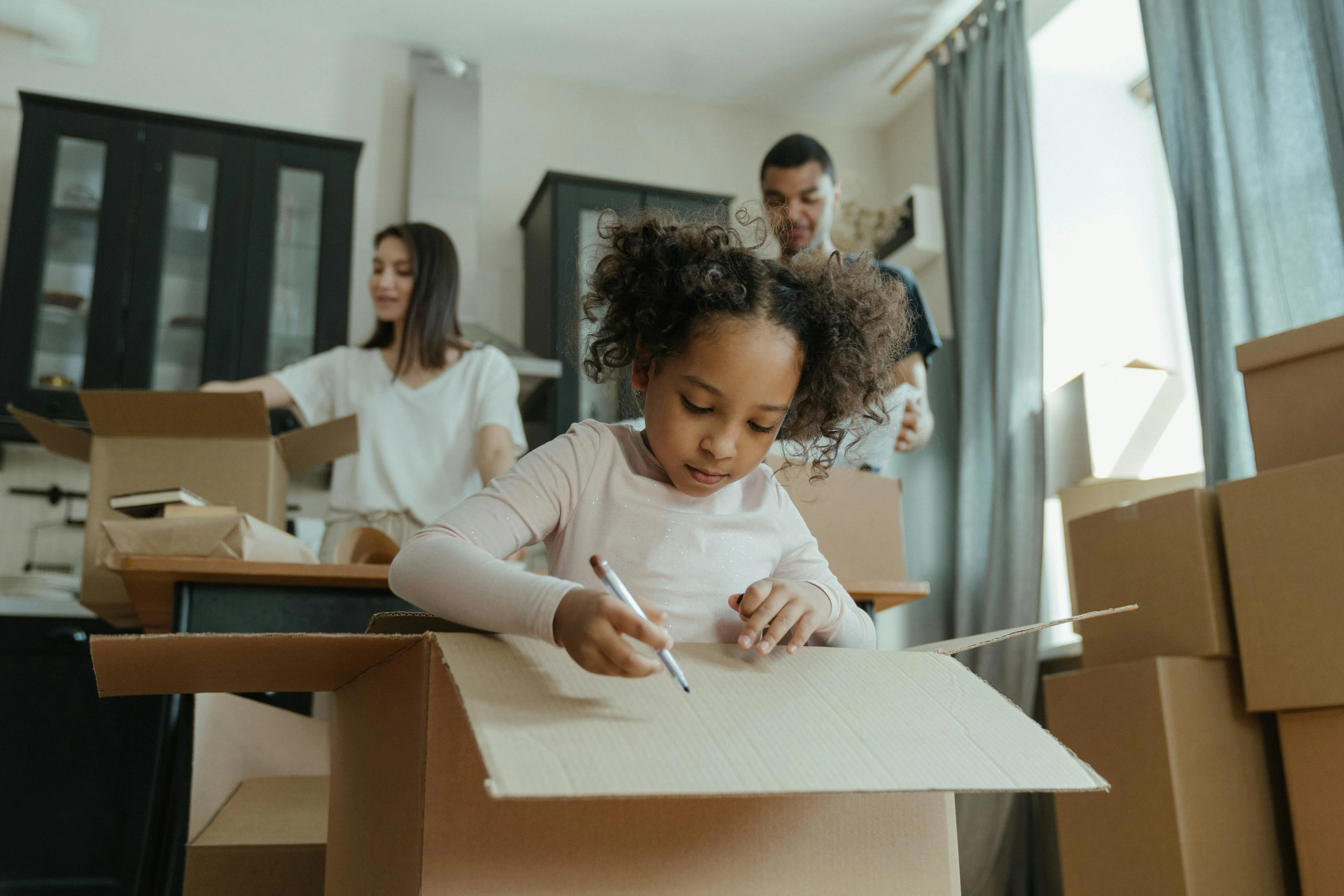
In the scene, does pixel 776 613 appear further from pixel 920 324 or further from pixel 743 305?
pixel 920 324

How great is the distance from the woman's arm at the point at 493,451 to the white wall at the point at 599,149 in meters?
1.44

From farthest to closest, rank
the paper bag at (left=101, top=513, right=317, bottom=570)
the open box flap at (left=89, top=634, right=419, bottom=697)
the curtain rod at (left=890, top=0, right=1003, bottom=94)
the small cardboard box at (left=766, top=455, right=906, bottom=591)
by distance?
1. the curtain rod at (left=890, top=0, right=1003, bottom=94)
2. the small cardboard box at (left=766, top=455, right=906, bottom=591)
3. the paper bag at (left=101, top=513, right=317, bottom=570)
4. the open box flap at (left=89, top=634, right=419, bottom=697)

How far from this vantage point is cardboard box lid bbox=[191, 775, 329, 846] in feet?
3.70

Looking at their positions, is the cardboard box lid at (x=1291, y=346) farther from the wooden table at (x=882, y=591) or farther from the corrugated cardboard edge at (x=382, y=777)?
the corrugated cardboard edge at (x=382, y=777)

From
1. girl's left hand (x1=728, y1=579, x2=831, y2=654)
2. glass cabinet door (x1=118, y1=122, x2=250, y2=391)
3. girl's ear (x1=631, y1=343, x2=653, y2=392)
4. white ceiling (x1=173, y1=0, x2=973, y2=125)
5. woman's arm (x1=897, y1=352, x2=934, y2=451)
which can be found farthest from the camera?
white ceiling (x1=173, y1=0, x2=973, y2=125)

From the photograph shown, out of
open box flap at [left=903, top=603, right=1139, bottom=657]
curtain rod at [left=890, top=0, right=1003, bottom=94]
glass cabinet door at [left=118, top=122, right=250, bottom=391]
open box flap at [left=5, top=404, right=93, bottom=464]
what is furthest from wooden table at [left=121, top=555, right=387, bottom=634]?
curtain rod at [left=890, top=0, right=1003, bottom=94]

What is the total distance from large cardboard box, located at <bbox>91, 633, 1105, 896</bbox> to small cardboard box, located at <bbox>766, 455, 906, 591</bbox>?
2.84 feet

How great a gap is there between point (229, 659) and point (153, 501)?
Answer: 840 millimetres

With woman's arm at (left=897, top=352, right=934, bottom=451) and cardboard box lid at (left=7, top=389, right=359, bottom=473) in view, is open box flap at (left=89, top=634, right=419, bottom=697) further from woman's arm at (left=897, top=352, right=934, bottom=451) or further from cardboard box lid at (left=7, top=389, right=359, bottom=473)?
woman's arm at (left=897, top=352, right=934, bottom=451)

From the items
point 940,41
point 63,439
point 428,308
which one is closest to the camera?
point 63,439

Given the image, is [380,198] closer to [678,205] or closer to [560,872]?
[678,205]

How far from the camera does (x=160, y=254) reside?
3.04 m

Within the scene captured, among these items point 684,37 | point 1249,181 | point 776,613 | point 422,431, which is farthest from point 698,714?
point 684,37

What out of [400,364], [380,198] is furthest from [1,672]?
[380,198]
